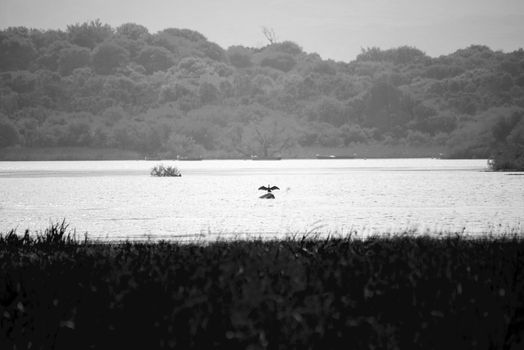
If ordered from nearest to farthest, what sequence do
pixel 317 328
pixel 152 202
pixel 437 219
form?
pixel 317 328 → pixel 437 219 → pixel 152 202

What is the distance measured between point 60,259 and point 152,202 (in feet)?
119

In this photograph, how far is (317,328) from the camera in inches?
360

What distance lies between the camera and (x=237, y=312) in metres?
9.25

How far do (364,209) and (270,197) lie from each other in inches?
516

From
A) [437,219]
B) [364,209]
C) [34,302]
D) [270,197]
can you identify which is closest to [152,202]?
[270,197]

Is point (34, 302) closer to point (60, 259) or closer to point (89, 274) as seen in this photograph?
point (89, 274)

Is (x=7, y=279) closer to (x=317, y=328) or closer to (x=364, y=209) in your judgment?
(x=317, y=328)

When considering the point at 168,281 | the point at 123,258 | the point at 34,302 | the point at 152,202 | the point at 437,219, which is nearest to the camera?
the point at 34,302

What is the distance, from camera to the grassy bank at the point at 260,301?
9234mm

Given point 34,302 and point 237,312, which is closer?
point 237,312

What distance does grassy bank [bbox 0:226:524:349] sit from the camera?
364 inches

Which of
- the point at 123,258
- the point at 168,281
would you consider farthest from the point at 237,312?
the point at 123,258

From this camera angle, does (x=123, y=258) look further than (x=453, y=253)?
No

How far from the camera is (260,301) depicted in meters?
9.77
